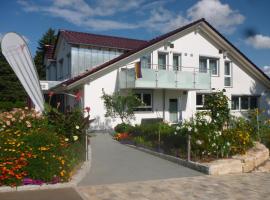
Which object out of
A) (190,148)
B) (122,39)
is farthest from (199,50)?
(190,148)

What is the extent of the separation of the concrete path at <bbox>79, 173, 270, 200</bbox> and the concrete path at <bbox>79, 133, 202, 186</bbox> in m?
0.51

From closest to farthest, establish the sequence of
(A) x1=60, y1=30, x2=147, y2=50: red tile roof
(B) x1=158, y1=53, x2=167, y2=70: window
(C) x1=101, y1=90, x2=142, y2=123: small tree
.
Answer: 1. (C) x1=101, y1=90, x2=142, y2=123: small tree
2. (B) x1=158, y1=53, x2=167, y2=70: window
3. (A) x1=60, y1=30, x2=147, y2=50: red tile roof

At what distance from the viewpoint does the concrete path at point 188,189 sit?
7.43 metres

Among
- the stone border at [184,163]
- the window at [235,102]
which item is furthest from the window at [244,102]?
the stone border at [184,163]

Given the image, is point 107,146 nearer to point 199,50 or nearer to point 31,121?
point 31,121

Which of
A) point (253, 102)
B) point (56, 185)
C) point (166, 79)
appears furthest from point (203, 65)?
point (56, 185)

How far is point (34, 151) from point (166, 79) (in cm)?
1632

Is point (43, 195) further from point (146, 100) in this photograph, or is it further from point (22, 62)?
point (146, 100)

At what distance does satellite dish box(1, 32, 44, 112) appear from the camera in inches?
512

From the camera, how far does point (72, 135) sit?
1031cm

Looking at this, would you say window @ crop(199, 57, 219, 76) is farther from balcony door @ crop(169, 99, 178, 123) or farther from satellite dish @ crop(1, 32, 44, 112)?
satellite dish @ crop(1, 32, 44, 112)

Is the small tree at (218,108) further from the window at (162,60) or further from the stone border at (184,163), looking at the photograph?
the window at (162,60)

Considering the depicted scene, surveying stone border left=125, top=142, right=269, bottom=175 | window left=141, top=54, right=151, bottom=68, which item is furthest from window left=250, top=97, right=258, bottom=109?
stone border left=125, top=142, right=269, bottom=175

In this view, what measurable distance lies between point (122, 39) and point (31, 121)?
21939mm
